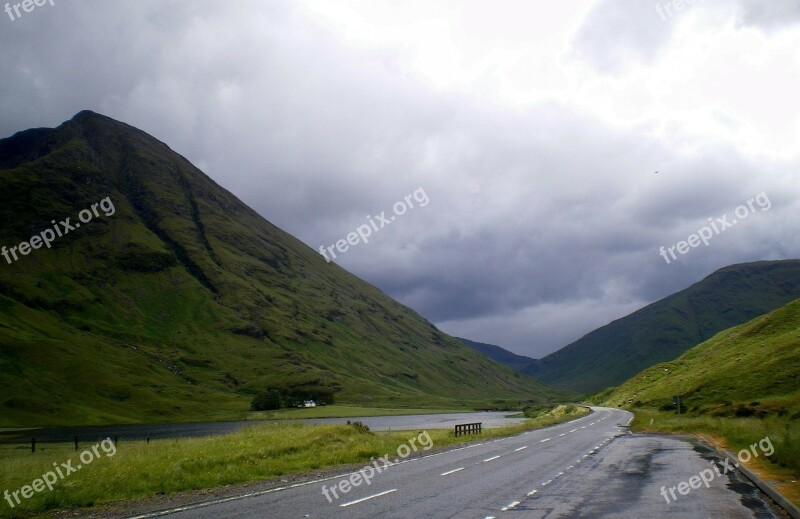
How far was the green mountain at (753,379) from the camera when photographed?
153 ft

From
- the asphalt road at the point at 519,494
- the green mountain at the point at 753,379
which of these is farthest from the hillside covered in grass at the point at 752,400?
the asphalt road at the point at 519,494

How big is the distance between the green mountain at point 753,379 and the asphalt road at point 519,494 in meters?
20.9

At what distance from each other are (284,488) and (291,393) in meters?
163

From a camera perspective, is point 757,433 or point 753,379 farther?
point 753,379

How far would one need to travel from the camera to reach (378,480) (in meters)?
19.2

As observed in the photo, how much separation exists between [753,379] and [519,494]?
5413 centimetres

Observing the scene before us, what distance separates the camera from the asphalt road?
13305 mm

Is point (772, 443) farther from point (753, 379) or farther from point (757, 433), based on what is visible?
point (753, 379)

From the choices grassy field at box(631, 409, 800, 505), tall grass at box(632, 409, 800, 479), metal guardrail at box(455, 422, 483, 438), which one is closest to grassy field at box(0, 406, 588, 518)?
metal guardrail at box(455, 422, 483, 438)

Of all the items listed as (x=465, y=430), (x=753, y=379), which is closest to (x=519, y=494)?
(x=465, y=430)

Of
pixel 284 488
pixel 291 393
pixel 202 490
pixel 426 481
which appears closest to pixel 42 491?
pixel 202 490

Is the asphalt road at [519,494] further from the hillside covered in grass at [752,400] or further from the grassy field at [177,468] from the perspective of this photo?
the grassy field at [177,468]

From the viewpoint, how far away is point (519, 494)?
15734 millimetres

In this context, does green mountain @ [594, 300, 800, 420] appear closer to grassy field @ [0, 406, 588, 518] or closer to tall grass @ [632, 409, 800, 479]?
tall grass @ [632, 409, 800, 479]
